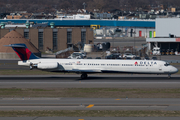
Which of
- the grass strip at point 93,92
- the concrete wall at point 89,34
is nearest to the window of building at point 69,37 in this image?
the concrete wall at point 89,34

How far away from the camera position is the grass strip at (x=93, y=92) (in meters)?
30.1

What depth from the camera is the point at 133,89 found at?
111ft

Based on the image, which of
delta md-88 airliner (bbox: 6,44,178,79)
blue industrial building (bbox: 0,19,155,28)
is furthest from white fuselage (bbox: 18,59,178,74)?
blue industrial building (bbox: 0,19,155,28)

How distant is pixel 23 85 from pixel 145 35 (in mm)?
118295

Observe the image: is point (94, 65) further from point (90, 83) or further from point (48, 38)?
point (48, 38)

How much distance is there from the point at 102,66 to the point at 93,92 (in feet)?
35.0

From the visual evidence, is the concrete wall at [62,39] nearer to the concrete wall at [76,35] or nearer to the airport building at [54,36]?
the airport building at [54,36]

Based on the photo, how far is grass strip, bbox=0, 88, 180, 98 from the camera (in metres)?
30.1

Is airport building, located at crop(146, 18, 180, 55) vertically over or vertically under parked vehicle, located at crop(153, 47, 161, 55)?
over

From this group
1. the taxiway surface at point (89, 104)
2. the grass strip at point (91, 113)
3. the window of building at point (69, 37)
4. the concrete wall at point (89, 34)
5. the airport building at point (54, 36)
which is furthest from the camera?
the concrete wall at point (89, 34)

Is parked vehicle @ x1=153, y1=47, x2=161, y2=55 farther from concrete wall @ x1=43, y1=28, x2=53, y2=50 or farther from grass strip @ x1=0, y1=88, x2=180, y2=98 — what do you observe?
grass strip @ x1=0, y1=88, x2=180, y2=98

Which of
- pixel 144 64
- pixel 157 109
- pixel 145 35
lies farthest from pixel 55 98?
pixel 145 35

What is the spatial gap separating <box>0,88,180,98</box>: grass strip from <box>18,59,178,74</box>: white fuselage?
28.3 feet

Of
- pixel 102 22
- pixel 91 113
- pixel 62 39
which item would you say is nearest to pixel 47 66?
pixel 91 113
